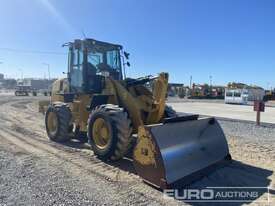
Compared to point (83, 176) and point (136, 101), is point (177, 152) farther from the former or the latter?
point (136, 101)

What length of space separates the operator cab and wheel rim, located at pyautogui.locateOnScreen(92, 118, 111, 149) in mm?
1563

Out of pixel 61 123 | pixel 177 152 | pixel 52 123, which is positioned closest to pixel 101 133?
pixel 177 152

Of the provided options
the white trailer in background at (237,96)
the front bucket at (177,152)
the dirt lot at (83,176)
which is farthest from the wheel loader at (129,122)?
the white trailer in background at (237,96)

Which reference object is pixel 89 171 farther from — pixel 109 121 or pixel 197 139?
pixel 197 139

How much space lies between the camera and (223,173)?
6.62 m

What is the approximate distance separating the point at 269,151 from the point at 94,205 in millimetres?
5938

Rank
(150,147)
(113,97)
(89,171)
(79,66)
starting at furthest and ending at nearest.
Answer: (79,66) < (113,97) < (89,171) < (150,147)

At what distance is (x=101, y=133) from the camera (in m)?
7.65

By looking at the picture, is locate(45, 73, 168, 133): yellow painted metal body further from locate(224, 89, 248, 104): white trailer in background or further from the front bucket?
locate(224, 89, 248, 104): white trailer in background

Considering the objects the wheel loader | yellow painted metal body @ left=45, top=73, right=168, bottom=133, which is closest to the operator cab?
the wheel loader

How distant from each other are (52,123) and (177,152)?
5.32 m

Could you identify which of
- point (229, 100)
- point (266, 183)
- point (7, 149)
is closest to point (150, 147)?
point (266, 183)

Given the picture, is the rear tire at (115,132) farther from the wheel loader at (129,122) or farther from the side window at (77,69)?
the side window at (77,69)

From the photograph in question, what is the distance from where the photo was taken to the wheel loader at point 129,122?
5.88 meters
